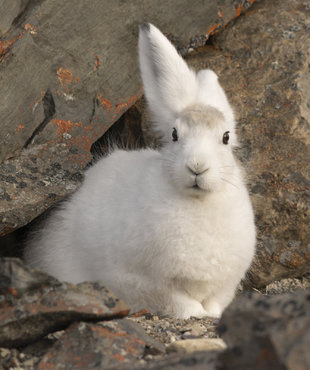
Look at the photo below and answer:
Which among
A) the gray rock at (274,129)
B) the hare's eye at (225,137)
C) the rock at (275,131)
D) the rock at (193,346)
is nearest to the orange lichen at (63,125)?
the gray rock at (274,129)

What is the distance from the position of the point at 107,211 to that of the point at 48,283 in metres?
1.84

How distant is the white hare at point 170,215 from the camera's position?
15.5 feet

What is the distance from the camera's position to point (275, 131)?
6207 millimetres

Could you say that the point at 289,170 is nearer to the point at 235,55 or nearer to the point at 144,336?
the point at 235,55

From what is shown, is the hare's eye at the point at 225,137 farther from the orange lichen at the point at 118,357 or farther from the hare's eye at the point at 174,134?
the orange lichen at the point at 118,357

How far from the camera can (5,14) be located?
16.5 ft

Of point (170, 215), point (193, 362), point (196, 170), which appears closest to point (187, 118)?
point (196, 170)

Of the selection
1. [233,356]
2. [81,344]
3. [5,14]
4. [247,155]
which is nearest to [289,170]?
[247,155]

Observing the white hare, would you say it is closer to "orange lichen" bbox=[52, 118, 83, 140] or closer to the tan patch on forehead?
the tan patch on forehead

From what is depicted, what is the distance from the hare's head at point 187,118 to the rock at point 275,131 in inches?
31.4

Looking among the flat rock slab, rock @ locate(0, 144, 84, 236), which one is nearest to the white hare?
rock @ locate(0, 144, 84, 236)

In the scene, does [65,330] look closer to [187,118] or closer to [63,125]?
[187,118]

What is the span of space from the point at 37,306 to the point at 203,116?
2.29 metres

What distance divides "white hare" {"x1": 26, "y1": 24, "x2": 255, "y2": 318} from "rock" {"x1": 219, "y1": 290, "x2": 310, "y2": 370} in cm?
210
